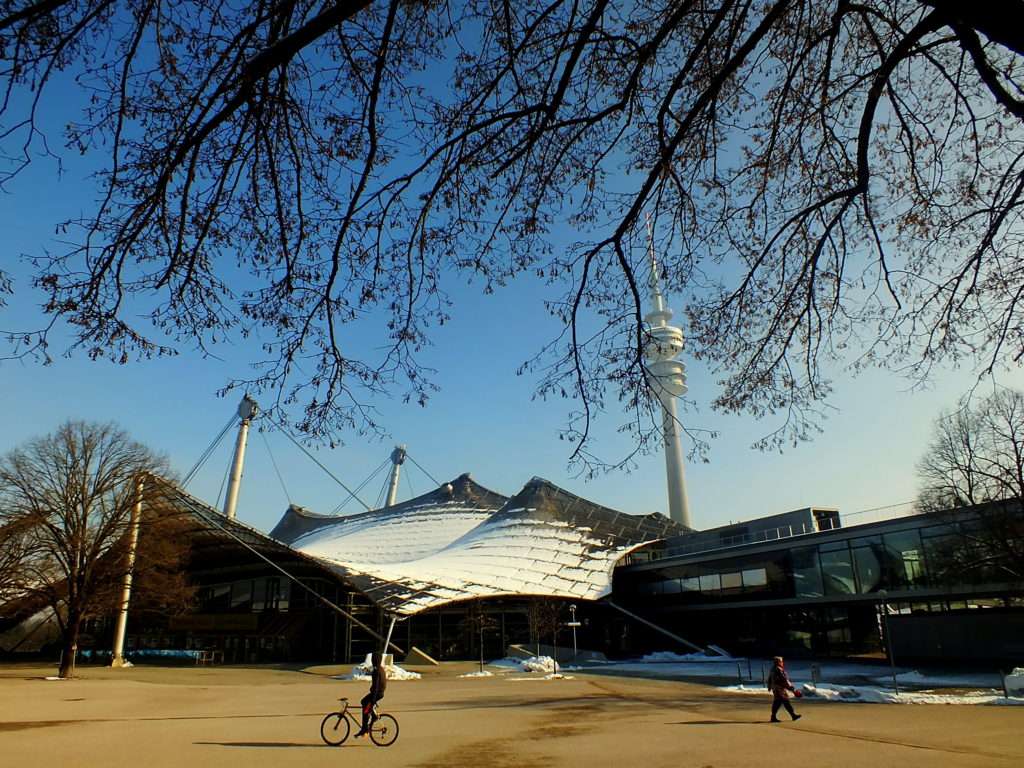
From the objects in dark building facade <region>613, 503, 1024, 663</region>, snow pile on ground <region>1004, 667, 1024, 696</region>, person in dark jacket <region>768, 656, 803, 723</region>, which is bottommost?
snow pile on ground <region>1004, 667, 1024, 696</region>

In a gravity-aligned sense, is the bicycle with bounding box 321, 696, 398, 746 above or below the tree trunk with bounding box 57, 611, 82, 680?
below

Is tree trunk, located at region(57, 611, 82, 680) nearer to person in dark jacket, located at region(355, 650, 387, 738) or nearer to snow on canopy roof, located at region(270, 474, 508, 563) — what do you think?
person in dark jacket, located at region(355, 650, 387, 738)

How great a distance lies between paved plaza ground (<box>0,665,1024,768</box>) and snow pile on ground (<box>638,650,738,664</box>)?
15.6 metres

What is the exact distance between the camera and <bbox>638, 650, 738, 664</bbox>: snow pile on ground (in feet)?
112

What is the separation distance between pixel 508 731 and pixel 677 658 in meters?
26.8

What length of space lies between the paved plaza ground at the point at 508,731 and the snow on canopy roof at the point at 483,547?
49.0 feet

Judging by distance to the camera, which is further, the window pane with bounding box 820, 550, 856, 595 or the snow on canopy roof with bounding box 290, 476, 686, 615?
the snow on canopy roof with bounding box 290, 476, 686, 615

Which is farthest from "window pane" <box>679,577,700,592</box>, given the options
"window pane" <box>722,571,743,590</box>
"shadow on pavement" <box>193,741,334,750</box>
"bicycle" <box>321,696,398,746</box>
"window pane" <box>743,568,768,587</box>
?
"shadow on pavement" <box>193,741,334,750</box>

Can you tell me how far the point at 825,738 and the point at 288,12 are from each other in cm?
1076

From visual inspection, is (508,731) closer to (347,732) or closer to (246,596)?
(347,732)

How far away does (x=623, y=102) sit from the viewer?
18.0 ft

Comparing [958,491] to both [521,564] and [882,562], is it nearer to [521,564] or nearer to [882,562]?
[882,562]

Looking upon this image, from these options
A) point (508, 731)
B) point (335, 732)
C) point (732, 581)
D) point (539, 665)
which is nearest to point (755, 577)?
point (732, 581)

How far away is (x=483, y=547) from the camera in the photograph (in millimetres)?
43531
